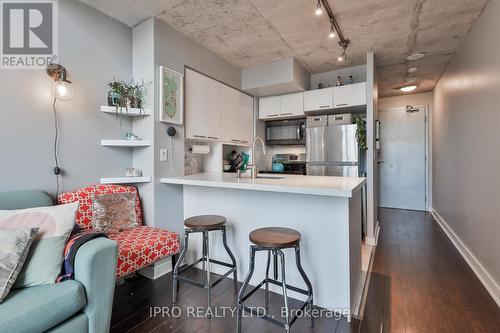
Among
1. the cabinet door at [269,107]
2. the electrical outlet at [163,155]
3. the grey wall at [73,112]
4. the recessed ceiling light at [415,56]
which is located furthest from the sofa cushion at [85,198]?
the recessed ceiling light at [415,56]

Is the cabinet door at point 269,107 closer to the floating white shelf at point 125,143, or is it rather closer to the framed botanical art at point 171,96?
the framed botanical art at point 171,96

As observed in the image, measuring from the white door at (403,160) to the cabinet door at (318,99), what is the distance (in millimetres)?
2583

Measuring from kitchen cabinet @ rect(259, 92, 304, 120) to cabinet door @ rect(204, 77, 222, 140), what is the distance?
110 cm

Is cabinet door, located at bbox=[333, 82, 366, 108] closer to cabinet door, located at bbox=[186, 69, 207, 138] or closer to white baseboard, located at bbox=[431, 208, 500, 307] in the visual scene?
cabinet door, located at bbox=[186, 69, 207, 138]

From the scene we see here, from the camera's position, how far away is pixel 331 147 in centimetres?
371

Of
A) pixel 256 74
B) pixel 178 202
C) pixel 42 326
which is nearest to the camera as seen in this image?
pixel 42 326

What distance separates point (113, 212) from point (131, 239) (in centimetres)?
39

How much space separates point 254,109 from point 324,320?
10.7ft

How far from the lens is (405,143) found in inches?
209

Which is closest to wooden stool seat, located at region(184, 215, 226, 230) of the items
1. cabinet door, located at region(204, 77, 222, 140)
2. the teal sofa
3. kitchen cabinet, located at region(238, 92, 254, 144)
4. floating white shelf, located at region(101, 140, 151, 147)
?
the teal sofa

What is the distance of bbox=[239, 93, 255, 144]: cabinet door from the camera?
3.83m

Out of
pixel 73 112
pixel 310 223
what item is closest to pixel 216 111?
pixel 73 112

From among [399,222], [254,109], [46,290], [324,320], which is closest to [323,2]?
[254,109]

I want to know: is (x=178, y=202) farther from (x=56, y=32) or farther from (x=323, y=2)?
(x=323, y=2)
